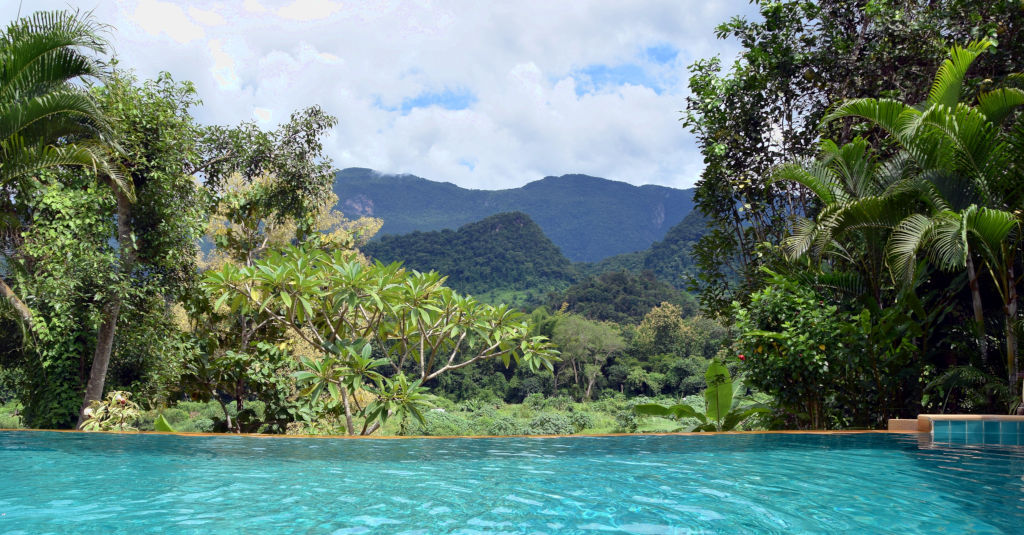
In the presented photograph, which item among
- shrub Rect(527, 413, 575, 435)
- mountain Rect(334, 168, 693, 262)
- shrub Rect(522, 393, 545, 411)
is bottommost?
shrub Rect(522, 393, 545, 411)

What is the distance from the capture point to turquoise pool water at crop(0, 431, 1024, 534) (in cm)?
271

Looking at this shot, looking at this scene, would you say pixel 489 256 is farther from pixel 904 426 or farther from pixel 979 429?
pixel 979 429

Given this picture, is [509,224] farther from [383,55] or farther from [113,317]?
[113,317]

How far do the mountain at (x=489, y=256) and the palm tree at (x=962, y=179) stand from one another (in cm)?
5071

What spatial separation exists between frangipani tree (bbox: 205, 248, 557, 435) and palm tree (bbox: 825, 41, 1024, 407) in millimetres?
3684

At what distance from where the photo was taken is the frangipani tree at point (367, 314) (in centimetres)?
582

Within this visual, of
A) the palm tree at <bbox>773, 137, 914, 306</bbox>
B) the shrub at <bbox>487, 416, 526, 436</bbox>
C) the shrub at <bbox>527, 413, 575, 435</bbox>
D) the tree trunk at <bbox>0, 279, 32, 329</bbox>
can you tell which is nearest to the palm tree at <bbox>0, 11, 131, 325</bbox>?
the tree trunk at <bbox>0, 279, 32, 329</bbox>

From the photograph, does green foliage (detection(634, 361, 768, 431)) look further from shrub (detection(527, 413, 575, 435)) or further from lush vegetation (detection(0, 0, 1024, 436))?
shrub (detection(527, 413, 575, 435))

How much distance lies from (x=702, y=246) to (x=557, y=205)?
126 m

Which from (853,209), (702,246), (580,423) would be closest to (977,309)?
(853,209)

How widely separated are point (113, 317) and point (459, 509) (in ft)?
18.6

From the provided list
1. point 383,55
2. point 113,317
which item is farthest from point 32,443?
point 383,55

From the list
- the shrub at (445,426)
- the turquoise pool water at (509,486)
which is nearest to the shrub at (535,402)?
the shrub at (445,426)

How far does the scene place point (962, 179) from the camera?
18.1ft
